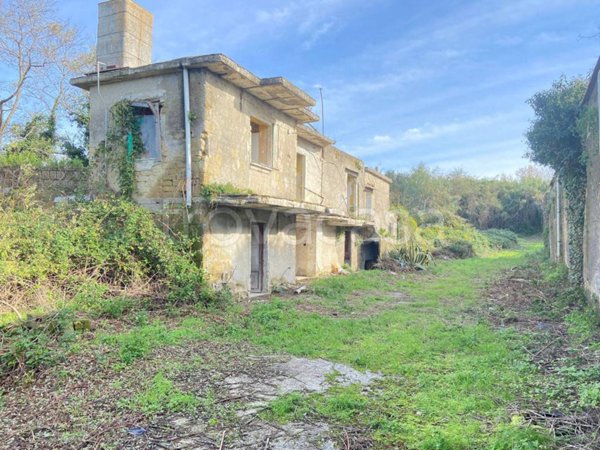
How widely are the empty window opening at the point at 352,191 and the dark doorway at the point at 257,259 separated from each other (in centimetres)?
784

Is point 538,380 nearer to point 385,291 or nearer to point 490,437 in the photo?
point 490,437

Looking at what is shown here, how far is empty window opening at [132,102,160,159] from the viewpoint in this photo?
1001cm

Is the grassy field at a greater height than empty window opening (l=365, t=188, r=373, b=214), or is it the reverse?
empty window opening (l=365, t=188, r=373, b=214)

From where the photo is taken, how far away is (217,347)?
6.18m

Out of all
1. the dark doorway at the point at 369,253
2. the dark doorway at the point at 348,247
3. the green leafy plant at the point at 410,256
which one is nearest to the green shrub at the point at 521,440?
the dark doorway at the point at 348,247

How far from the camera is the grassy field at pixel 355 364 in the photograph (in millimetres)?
3699

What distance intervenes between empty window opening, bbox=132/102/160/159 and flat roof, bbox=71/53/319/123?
726 millimetres

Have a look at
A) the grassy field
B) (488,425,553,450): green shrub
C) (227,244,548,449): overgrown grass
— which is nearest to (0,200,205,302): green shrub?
the grassy field

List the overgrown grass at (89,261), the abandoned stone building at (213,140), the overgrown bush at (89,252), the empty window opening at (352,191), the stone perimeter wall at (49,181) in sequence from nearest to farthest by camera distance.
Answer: the overgrown grass at (89,261) < the overgrown bush at (89,252) < the abandoned stone building at (213,140) < the stone perimeter wall at (49,181) < the empty window opening at (352,191)

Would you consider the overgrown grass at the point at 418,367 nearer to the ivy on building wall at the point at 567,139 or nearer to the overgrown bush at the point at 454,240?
the ivy on building wall at the point at 567,139

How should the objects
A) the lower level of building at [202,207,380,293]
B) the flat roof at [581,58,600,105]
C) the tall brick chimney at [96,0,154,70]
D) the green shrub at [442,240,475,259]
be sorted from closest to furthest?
the flat roof at [581,58,600,105] → the lower level of building at [202,207,380,293] → the tall brick chimney at [96,0,154,70] → the green shrub at [442,240,475,259]

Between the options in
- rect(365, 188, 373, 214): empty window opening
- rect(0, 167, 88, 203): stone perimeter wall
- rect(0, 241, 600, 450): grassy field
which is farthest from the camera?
rect(365, 188, 373, 214): empty window opening

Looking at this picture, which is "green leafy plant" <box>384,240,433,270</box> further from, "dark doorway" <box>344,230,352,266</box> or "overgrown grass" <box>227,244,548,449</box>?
"overgrown grass" <box>227,244,548,449</box>

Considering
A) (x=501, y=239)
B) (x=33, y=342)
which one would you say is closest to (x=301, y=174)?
(x=33, y=342)
